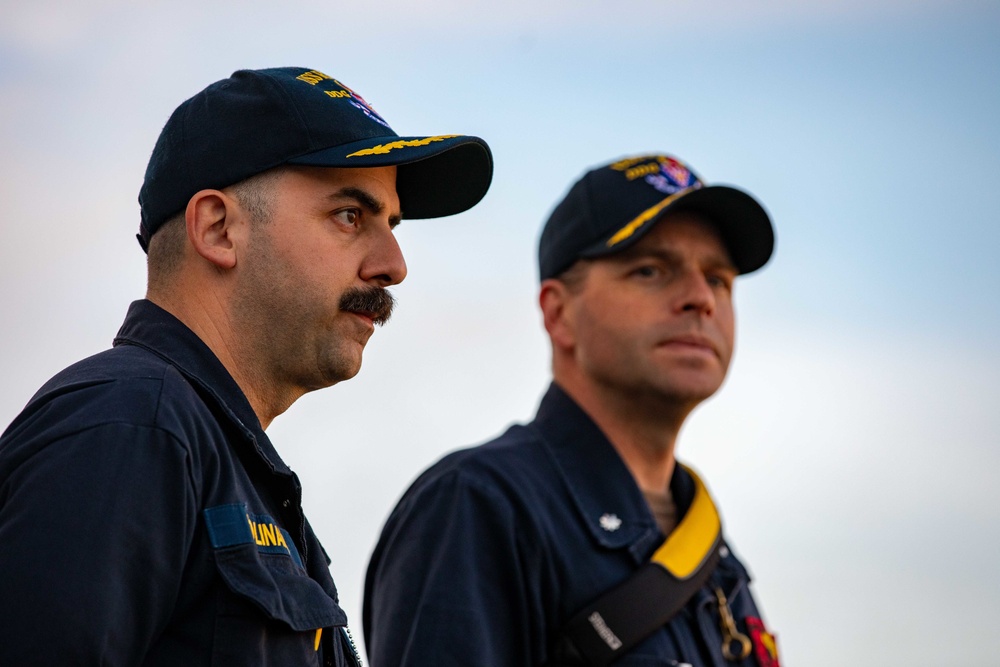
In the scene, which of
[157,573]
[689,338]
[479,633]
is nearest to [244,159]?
[157,573]

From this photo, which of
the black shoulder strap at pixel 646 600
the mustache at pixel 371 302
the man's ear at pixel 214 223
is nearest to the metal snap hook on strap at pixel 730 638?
the black shoulder strap at pixel 646 600

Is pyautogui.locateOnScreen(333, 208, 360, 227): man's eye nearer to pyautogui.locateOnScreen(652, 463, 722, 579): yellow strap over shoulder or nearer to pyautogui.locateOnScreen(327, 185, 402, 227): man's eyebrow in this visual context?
pyautogui.locateOnScreen(327, 185, 402, 227): man's eyebrow

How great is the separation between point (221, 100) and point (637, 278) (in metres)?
2.18

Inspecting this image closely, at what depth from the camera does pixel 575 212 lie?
5023mm

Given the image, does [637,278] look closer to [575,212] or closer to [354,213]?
[575,212]

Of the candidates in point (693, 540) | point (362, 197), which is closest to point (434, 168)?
point (362, 197)

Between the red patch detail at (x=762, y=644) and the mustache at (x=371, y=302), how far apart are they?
206 cm

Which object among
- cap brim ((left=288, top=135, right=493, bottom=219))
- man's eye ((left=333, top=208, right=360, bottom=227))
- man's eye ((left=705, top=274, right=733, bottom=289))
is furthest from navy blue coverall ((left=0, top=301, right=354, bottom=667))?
man's eye ((left=705, top=274, right=733, bottom=289))

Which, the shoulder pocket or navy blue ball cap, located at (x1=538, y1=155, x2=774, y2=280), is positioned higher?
navy blue ball cap, located at (x1=538, y1=155, x2=774, y2=280)

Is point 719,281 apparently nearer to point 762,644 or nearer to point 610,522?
point 610,522

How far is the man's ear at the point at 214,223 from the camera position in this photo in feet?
9.09

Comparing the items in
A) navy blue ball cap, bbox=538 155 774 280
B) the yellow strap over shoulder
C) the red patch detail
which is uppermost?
navy blue ball cap, bbox=538 155 774 280

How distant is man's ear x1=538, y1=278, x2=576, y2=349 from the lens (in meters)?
4.84

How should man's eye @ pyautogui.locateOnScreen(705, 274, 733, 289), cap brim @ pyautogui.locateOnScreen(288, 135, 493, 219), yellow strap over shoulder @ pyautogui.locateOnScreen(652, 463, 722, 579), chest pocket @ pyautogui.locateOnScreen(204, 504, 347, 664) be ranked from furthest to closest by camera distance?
man's eye @ pyautogui.locateOnScreen(705, 274, 733, 289)
yellow strap over shoulder @ pyautogui.locateOnScreen(652, 463, 722, 579)
cap brim @ pyautogui.locateOnScreen(288, 135, 493, 219)
chest pocket @ pyautogui.locateOnScreen(204, 504, 347, 664)
